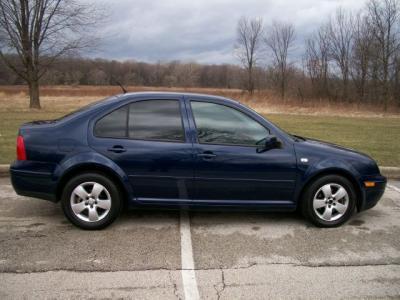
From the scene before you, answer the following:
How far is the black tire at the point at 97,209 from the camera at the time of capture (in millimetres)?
4125

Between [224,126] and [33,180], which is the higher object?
[224,126]

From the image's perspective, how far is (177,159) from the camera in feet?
13.6

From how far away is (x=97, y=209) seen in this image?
13.7 ft

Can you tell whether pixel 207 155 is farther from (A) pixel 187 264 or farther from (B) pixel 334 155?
(B) pixel 334 155

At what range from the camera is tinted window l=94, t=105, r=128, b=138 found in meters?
4.21

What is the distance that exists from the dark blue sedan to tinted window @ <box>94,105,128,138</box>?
0.01 meters

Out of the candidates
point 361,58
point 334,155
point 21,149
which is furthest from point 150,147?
point 361,58

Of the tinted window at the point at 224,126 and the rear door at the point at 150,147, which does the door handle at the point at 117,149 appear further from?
the tinted window at the point at 224,126

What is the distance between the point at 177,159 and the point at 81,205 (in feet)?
3.91

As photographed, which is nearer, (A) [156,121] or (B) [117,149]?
(B) [117,149]

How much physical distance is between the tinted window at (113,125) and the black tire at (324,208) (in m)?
2.26

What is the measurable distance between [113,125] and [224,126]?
4.20 ft

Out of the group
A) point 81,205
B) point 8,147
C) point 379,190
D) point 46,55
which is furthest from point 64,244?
point 46,55

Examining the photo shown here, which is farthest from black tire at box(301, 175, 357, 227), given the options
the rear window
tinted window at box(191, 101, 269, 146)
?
the rear window
